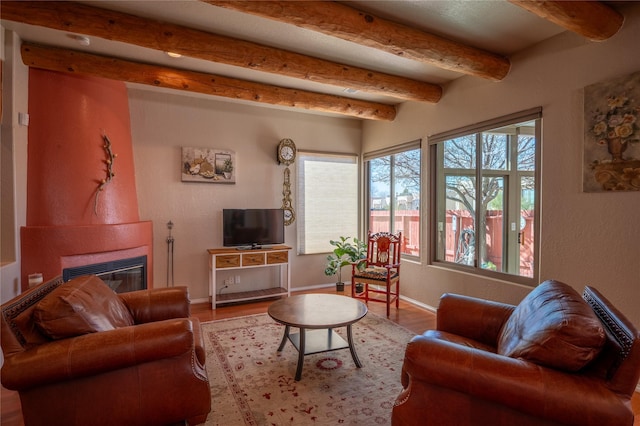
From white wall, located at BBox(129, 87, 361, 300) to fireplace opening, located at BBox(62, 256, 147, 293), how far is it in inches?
12.9

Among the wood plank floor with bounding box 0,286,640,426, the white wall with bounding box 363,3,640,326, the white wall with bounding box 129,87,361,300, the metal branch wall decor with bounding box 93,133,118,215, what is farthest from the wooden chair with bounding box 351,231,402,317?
the metal branch wall decor with bounding box 93,133,118,215

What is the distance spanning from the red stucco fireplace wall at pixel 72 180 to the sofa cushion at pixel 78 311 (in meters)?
1.33

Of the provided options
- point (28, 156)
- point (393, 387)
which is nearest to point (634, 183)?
point (393, 387)

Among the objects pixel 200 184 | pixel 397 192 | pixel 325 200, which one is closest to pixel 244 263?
pixel 200 184

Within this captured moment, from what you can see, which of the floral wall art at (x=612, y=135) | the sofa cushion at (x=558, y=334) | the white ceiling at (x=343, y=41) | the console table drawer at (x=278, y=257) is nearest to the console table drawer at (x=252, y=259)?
the console table drawer at (x=278, y=257)

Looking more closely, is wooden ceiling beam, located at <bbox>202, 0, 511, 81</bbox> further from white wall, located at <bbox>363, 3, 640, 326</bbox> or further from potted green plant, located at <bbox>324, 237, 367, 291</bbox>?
potted green plant, located at <bbox>324, 237, 367, 291</bbox>

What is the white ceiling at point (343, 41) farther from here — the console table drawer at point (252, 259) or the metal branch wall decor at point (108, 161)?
the console table drawer at point (252, 259)

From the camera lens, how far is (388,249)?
14.2 feet

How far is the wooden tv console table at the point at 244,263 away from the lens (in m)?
4.12

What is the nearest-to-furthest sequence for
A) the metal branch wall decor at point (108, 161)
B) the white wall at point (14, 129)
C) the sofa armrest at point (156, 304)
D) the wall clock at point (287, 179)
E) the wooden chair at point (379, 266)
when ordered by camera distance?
the sofa armrest at point (156, 304)
the white wall at point (14, 129)
the metal branch wall decor at point (108, 161)
the wooden chair at point (379, 266)
the wall clock at point (287, 179)

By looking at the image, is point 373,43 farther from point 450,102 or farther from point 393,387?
point 393,387

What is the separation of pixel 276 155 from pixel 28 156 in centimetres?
282

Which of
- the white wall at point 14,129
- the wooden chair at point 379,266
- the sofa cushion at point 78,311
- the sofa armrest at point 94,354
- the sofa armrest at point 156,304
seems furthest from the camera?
the wooden chair at point 379,266

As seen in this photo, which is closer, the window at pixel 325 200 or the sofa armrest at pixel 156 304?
the sofa armrest at pixel 156 304
